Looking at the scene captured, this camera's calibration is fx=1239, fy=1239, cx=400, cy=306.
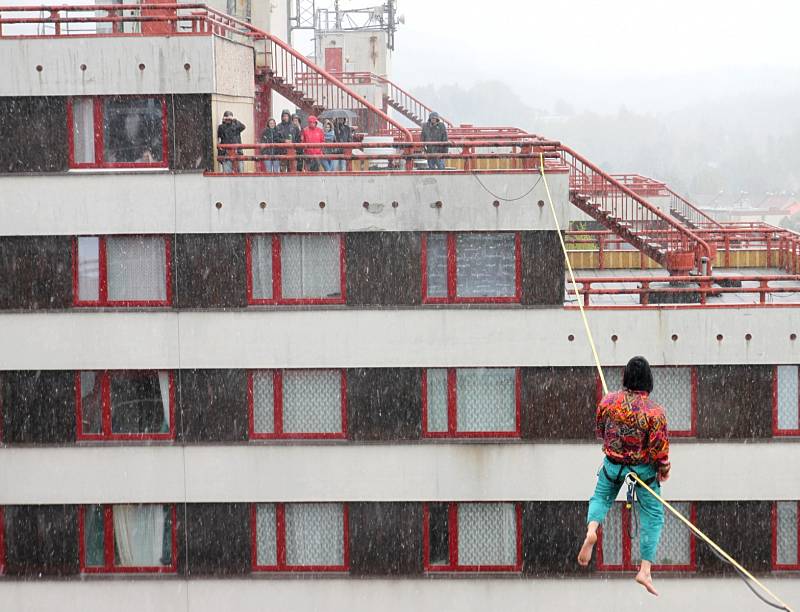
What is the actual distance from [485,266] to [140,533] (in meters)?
9.14

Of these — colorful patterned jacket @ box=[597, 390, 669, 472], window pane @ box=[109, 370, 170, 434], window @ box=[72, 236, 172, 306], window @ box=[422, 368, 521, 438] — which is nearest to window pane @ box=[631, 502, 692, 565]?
window @ box=[422, 368, 521, 438]

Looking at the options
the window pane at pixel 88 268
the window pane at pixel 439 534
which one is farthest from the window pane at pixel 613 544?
the window pane at pixel 88 268

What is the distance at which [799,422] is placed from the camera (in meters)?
25.6

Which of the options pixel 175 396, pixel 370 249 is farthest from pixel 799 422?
pixel 175 396

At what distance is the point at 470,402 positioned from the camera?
25719 mm

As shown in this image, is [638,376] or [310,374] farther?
[310,374]

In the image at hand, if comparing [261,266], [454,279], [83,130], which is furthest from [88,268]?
[454,279]

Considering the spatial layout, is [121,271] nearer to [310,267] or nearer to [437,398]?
[310,267]

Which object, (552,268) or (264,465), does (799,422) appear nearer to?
(552,268)

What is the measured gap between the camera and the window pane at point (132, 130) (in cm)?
2528

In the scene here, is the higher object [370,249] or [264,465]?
[370,249]

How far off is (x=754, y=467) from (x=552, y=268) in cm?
580

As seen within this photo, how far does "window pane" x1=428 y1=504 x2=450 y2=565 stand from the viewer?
1015 inches

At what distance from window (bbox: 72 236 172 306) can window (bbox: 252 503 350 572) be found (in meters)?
5.00
